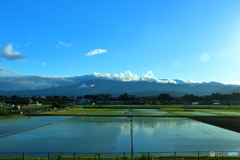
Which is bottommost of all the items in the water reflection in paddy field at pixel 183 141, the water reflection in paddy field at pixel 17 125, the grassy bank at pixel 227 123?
the grassy bank at pixel 227 123

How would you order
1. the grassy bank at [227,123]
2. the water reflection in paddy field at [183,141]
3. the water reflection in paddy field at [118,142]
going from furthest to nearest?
1. the grassy bank at [227,123]
2. the water reflection in paddy field at [183,141]
3. the water reflection in paddy field at [118,142]

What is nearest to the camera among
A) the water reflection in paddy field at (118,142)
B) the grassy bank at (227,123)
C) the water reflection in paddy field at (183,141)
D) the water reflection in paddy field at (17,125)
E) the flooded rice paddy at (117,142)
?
the flooded rice paddy at (117,142)

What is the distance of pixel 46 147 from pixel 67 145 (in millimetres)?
1862

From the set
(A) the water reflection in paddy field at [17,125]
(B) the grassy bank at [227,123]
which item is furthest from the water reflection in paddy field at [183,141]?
(A) the water reflection in paddy field at [17,125]

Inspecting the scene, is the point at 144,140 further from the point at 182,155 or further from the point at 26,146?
the point at 26,146

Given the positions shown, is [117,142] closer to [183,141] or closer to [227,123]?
[183,141]

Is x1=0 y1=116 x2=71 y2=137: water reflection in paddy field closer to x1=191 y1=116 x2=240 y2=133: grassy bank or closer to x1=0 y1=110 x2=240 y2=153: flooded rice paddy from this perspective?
x1=0 y1=110 x2=240 y2=153: flooded rice paddy

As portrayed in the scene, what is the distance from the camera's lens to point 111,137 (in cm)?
2372

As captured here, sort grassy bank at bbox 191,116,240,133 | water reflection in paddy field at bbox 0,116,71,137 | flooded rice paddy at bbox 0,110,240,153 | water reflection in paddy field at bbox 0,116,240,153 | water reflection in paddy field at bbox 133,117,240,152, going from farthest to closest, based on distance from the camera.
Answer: grassy bank at bbox 191,116,240,133 → water reflection in paddy field at bbox 0,116,71,137 → water reflection in paddy field at bbox 133,117,240,152 → water reflection in paddy field at bbox 0,116,240,153 → flooded rice paddy at bbox 0,110,240,153

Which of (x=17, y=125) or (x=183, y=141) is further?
(x=17, y=125)

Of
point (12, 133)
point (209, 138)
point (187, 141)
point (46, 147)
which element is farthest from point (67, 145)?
point (209, 138)

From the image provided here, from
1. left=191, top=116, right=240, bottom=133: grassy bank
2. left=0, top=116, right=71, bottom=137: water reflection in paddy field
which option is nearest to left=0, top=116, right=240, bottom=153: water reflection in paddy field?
left=0, top=116, right=71, bottom=137: water reflection in paddy field

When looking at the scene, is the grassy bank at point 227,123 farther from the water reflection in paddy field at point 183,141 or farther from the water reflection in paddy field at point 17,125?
the water reflection in paddy field at point 17,125

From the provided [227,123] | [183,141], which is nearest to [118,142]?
[183,141]
